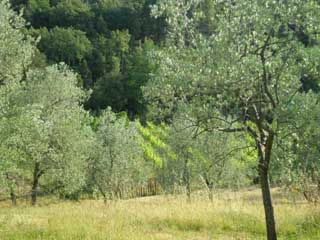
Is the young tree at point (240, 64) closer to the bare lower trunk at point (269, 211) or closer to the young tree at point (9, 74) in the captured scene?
the bare lower trunk at point (269, 211)

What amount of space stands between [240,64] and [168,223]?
6.93m

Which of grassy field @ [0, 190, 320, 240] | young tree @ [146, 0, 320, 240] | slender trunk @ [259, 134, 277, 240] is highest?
young tree @ [146, 0, 320, 240]

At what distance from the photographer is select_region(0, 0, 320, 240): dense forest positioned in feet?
23.8

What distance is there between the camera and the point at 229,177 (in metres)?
33.2

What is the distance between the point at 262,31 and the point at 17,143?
38.4 ft

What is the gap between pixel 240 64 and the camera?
7195 mm

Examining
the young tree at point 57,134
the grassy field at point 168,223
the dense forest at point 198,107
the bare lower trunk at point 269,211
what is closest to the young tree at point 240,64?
the dense forest at point 198,107

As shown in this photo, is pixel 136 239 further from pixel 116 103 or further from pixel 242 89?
pixel 116 103

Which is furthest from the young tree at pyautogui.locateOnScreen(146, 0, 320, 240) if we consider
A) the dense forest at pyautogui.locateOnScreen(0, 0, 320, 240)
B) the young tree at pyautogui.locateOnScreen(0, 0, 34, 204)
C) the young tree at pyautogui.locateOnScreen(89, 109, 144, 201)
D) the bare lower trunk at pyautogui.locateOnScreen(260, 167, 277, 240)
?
the young tree at pyautogui.locateOnScreen(89, 109, 144, 201)

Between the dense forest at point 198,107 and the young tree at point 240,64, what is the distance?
21mm

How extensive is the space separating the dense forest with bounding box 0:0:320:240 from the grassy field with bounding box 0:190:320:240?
1028mm

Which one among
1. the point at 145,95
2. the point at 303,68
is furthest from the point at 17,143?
the point at 303,68

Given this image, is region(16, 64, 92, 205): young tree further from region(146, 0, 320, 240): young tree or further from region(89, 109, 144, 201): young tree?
region(146, 0, 320, 240): young tree

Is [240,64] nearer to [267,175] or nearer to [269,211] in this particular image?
[267,175]
